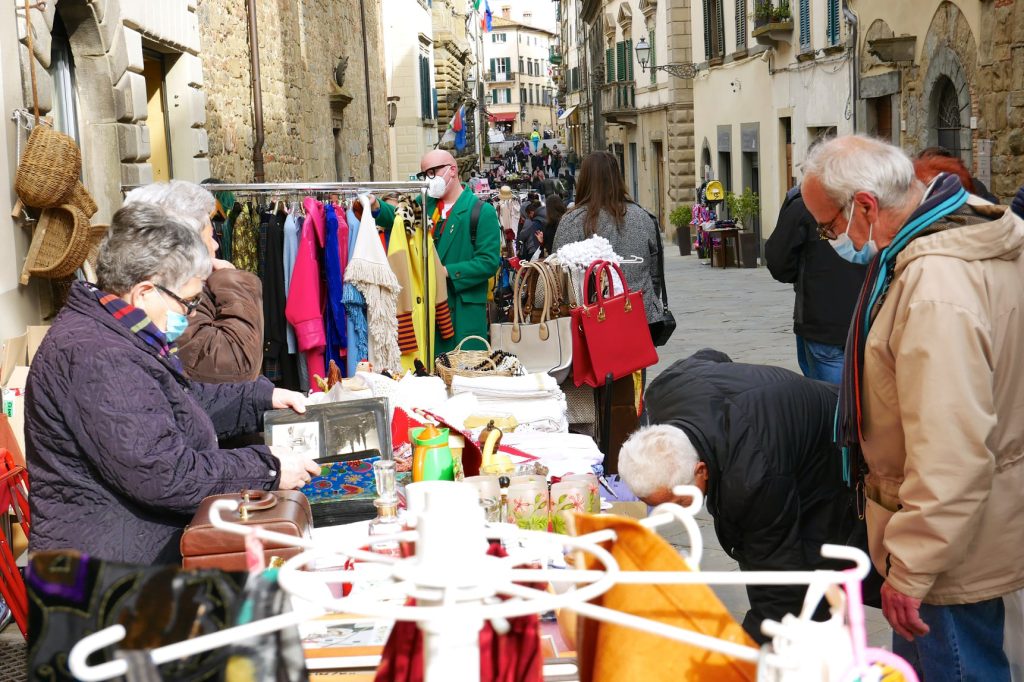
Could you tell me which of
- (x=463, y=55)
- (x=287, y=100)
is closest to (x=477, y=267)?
(x=287, y=100)

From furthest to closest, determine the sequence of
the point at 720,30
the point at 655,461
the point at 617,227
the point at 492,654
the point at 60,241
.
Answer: the point at 720,30, the point at 617,227, the point at 60,241, the point at 655,461, the point at 492,654

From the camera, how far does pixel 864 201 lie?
2.90 metres

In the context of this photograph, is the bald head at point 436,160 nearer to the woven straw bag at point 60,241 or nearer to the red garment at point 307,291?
the red garment at point 307,291

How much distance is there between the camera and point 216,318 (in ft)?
14.0

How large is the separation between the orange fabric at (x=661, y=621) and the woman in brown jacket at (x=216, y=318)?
2.96 m

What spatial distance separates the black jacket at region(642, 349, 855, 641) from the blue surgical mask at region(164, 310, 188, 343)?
125 centimetres

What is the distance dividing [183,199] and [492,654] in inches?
134

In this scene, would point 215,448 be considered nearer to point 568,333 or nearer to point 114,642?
point 114,642

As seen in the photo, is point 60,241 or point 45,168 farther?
point 60,241

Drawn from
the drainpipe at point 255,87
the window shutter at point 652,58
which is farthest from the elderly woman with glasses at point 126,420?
the window shutter at point 652,58

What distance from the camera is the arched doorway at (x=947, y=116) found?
38.7 ft

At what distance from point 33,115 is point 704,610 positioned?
498 cm

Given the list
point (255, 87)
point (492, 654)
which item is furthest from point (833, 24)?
point (492, 654)

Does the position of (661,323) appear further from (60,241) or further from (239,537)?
(239,537)
